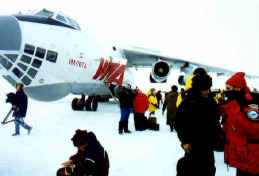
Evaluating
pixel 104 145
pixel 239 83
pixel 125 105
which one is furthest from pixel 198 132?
pixel 125 105

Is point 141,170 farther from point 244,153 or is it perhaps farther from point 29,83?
point 29,83

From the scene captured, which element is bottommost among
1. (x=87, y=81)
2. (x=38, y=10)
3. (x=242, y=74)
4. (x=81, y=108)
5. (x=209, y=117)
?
(x=81, y=108)

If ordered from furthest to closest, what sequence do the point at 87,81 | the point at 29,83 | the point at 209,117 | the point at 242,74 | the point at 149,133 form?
the point at 87,81, the point at 149,133, the point at 29,83, the point at 242,74, the point at 209,117

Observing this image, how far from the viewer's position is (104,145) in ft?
27.5

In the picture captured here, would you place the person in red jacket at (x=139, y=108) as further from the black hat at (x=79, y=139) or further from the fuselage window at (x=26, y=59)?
the black hat at (x=79, y=139)

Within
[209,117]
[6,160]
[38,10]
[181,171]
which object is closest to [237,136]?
[209,117]

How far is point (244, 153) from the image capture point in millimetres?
3812

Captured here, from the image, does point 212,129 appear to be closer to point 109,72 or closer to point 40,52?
point 40,52

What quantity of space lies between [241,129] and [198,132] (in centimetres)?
58

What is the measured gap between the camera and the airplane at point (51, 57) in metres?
9.08

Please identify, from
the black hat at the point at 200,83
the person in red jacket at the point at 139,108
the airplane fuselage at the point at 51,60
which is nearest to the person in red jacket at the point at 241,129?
the black hat at the point at 200,83

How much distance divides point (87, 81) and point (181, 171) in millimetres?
9748

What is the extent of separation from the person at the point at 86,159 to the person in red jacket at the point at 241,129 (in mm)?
1378

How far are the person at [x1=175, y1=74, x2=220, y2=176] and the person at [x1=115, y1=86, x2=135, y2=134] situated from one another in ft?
22.6
